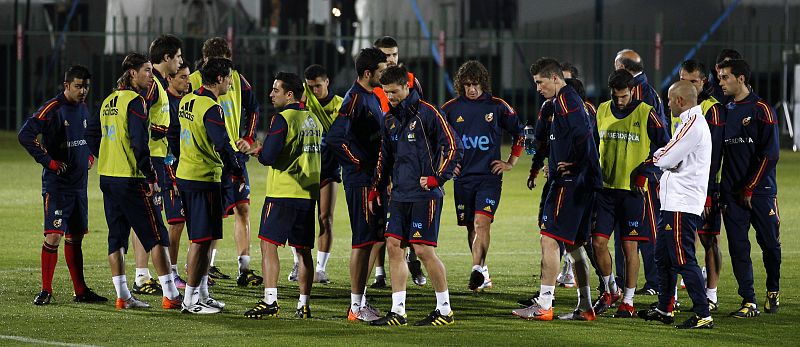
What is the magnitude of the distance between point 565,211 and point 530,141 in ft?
4.97

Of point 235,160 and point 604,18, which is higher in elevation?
point 604,18

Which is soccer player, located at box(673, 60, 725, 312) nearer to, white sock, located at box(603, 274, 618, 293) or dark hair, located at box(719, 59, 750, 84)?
dark hair, located at box(719, 59, 750, 84)

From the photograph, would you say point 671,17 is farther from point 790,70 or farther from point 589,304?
point 589,304

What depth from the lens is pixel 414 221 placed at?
32.4ft

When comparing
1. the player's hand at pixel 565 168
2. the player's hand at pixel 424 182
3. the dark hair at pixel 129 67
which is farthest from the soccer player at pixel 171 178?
the player's hand at pixel 565 168

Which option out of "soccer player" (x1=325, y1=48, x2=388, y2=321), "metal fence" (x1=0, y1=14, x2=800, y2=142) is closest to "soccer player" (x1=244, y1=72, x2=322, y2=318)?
"soccer player" (x1=325, y1=48, x2=388, y2=321)

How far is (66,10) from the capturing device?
3450 cm

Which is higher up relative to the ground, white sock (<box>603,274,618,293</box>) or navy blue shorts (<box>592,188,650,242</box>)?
navy blue shorts (<box>592,188,650,242</box>)

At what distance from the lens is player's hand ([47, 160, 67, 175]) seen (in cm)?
1088

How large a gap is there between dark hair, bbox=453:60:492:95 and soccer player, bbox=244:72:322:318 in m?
2.25

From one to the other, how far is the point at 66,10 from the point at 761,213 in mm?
26472

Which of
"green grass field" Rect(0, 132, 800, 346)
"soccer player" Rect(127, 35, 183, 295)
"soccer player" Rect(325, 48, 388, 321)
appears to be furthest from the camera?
"soccer player" Rect(127, 35, 183, 295)

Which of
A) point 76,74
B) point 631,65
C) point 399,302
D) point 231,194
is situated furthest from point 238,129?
point 631,65

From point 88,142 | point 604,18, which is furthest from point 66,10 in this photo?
point 88,142
